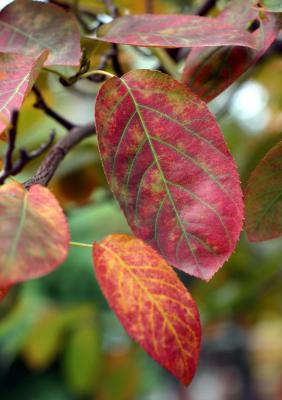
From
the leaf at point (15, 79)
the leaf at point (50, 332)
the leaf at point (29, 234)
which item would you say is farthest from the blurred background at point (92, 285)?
the leaf at point (29, 234)

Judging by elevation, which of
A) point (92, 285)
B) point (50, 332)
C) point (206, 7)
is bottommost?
point (50, 332)

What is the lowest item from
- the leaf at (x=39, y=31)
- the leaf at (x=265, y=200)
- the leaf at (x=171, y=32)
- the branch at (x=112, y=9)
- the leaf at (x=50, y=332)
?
the leaf at (x=50, y=332)

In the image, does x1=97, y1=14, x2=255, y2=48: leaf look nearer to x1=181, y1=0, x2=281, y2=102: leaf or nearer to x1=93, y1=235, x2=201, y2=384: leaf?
x1=181, y1=0, x2=281, y2=102: leaf

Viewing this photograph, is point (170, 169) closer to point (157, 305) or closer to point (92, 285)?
point (157, 305)

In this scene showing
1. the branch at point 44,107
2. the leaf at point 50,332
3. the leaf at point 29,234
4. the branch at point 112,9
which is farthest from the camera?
the leaf at point 50,332

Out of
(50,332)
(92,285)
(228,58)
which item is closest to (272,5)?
(228,58)

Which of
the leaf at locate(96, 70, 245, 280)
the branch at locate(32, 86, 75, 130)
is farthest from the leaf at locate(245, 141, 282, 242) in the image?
the branch at locate(32, 86, 75, 130)

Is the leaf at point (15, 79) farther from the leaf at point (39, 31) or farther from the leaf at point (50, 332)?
the leaf at point (50, 332)

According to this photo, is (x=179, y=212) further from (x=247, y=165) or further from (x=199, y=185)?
(x=247, y=165)

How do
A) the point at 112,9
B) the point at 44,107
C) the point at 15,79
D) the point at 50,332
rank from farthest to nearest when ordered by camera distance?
the point at 50,332
the point at 112,9
the point at 44,107
the point at 15,79
